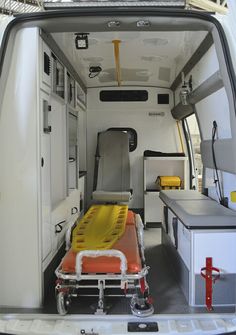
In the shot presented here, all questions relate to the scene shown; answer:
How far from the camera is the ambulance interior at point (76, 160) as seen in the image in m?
2.50

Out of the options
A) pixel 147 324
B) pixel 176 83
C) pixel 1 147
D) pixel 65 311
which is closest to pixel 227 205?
pixel 147 324

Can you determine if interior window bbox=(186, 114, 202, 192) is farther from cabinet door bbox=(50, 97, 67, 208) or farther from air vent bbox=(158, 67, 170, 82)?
cabinet door bbox=(50, 97, 67, 208)

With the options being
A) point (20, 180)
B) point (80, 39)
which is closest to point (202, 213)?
point (20, 180)

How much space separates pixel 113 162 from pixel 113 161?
0.02 metres

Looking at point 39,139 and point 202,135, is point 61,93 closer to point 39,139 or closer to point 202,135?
point 39,139

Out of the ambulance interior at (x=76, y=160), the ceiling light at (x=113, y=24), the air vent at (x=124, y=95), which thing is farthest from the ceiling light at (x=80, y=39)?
the air vent at (x=124, y=95)

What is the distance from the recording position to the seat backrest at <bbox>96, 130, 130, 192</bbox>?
5863 millimetres

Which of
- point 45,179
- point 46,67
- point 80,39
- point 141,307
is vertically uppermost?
point 80,39

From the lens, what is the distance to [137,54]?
400 cm

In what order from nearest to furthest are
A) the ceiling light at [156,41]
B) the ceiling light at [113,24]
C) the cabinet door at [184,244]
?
the ceiling light at [113,24] < the cabinet door at [184,244] < the ceiling light at [156,41]

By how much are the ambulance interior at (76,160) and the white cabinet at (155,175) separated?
367 millimetres

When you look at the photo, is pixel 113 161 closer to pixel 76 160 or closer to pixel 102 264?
pixel 76 160

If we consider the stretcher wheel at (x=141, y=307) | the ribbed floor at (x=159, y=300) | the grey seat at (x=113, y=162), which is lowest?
the ribbed floor at (x=159, y=300)

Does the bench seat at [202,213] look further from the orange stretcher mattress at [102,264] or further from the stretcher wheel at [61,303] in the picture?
the stretcher wheel at [61,303]
